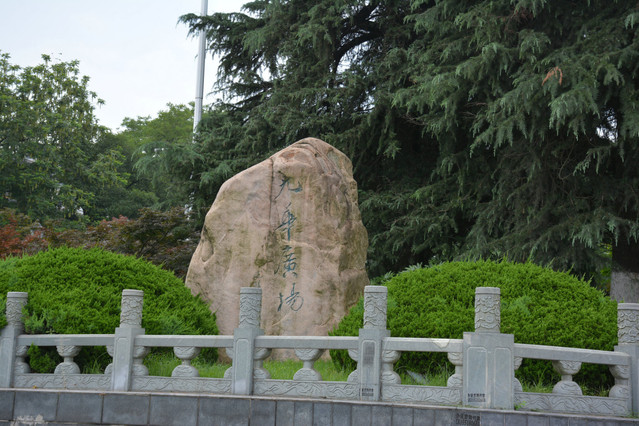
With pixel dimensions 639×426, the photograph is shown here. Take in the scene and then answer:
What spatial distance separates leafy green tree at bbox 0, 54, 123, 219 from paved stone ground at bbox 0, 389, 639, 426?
16.2 meters

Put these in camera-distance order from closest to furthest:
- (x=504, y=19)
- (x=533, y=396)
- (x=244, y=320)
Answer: (x=533, y=396), (x=244, y=320), (x=504, y=19)

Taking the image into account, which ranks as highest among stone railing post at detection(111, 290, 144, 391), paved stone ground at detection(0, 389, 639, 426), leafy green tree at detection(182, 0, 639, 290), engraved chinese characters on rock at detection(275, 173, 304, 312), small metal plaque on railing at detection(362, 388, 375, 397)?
leafy green tree at detection(182, 0, 639, 290)

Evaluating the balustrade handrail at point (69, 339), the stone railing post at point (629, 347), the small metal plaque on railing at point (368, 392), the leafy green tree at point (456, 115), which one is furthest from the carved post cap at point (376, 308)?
the leafy green tree at point (456, 115)

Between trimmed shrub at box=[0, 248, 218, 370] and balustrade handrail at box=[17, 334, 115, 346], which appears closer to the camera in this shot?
balustrade handrail at box=[17, 334, 115, 346]

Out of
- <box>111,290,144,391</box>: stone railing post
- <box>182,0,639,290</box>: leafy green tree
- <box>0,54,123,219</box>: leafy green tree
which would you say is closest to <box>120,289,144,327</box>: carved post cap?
<box>111,290,144,391</box>: stone railing post

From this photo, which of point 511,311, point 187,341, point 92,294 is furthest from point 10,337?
point 511,311

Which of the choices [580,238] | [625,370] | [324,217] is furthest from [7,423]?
[580,238]

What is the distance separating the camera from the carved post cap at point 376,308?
6148mm

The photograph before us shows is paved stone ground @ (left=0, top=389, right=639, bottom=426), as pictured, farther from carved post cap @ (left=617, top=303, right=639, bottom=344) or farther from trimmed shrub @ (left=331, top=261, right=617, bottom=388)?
trimmed shrub @ (left=331, top=261, right=617, bottom=388)

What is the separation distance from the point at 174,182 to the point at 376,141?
4.79 m

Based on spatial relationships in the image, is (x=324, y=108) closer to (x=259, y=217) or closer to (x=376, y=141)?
(x=376, y=141)

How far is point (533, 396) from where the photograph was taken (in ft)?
19.2

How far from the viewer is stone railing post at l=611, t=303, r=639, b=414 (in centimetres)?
616

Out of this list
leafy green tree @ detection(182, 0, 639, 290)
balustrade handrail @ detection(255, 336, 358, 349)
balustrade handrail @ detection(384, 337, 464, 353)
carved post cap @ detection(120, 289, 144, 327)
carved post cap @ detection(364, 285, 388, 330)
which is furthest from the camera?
leafy green tree @ detection(182, 0, 639, 290)
